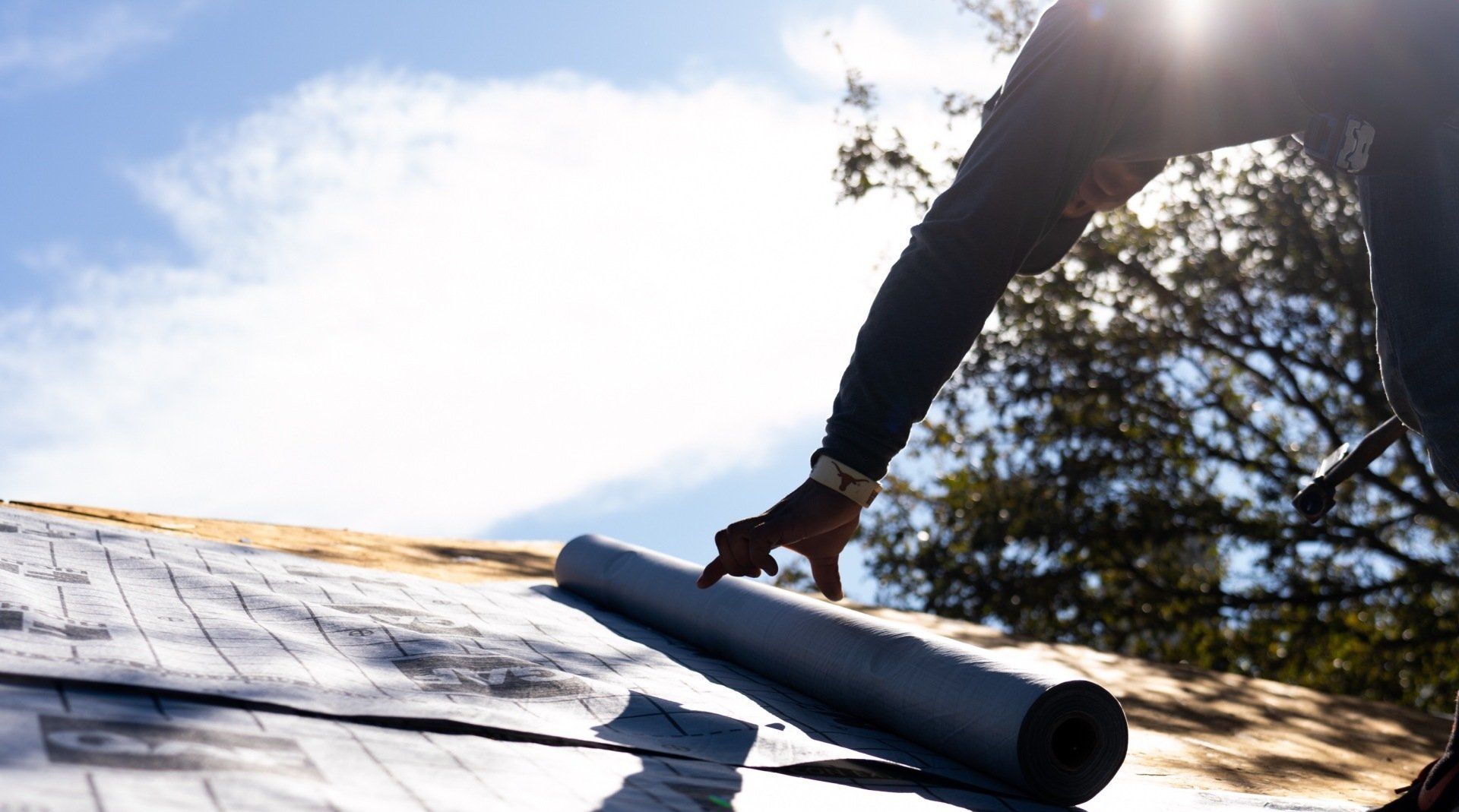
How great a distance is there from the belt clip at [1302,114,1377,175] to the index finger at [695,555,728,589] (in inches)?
34.6

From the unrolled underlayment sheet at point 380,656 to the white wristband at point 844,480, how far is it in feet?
0.96

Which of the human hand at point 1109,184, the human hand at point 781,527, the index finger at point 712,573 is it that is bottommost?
the index finger at point 712,573

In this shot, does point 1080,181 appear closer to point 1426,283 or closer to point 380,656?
point 1426,283

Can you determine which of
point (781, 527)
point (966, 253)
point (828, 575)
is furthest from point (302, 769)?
point (966, 253)

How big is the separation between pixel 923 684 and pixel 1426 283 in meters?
0.76

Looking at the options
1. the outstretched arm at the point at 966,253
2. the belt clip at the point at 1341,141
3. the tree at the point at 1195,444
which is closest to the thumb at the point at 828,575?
the outstretched arm at the point at 966,253

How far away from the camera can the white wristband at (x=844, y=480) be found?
1332mm

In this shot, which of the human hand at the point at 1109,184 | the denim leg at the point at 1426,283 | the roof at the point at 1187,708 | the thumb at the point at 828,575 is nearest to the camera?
the denim leg at the point at 1426,283

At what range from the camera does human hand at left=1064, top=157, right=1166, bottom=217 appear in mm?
1629

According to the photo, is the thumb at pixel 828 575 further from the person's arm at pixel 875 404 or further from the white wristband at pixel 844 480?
the white wristband at pixel 844 480

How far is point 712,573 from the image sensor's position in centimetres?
140

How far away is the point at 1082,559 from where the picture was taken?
5953 mm

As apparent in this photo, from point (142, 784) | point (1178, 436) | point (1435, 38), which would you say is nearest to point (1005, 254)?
point (1435, 38)

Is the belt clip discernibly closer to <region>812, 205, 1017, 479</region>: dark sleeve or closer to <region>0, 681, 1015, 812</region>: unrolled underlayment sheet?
<region>812, 205, 1017, 479</region>: dark sleeve
